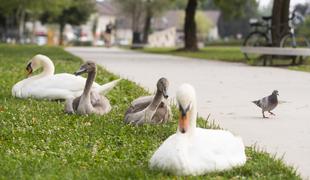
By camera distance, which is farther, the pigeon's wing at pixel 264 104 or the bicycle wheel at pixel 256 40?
the bicycle wheel at pixel 256 40

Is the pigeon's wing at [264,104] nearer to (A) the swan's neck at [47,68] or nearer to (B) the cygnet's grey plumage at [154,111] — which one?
(B) the cygnet's grey plumage at [154,111]

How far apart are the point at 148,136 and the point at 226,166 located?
1.56 meters

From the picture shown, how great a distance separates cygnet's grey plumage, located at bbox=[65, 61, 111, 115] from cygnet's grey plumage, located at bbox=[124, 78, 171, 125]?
67 centimetres

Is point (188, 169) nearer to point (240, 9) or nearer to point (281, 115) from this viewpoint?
point (281, 115)

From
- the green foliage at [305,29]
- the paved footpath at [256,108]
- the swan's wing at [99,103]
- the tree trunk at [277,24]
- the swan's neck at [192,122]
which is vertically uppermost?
the tree trunk at [277,24]

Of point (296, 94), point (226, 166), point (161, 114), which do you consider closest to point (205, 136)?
point (226, 166)

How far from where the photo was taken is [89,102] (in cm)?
754

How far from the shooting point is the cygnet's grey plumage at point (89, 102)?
7.50m

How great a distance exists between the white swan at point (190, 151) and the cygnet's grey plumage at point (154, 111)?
71.5 inches

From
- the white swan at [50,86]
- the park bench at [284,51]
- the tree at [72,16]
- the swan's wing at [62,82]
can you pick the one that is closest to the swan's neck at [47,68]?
the white swan at [50,86]

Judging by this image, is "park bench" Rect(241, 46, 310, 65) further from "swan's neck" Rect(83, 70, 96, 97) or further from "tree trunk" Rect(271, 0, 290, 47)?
"swan's neck" Rect(83, 70, 96, 97)

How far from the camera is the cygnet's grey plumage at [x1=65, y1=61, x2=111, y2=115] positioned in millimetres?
7496

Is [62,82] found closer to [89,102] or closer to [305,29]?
[89,102]

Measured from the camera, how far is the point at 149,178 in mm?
4484
